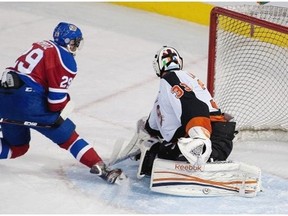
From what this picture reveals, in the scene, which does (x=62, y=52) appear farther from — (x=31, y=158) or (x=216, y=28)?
(x=216, y=28)

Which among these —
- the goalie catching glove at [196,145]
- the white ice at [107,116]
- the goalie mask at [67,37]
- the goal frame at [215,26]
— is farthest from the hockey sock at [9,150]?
the goal frame at [215,26]

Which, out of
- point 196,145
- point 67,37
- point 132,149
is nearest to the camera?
point 196,145

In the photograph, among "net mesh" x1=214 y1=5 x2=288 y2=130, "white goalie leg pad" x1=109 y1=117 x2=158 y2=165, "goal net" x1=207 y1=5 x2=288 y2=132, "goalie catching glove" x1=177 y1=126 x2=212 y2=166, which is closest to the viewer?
"goalie catching glove" x1=177 y1=126 x2=212 y2=166

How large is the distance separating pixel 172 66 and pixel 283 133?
0.90 meters

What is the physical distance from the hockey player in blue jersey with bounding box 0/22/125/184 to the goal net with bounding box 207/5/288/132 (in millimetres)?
858

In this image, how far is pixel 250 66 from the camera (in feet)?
14.5

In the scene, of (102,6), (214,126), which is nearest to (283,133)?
(214,126)

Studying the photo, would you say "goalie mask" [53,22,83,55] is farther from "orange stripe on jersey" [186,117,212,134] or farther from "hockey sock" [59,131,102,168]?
"orange stripe on jersey" [186,117,212,134]

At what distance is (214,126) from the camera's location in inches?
135

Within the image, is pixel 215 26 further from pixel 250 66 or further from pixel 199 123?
pixel 199 123

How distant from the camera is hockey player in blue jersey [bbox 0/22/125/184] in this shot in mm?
3293

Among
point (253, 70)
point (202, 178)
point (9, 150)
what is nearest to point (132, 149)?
point (202, 178)

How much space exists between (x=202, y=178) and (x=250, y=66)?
1.25 m

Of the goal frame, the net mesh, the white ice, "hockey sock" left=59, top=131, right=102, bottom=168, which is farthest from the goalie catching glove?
the net mesh
